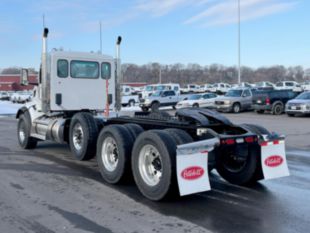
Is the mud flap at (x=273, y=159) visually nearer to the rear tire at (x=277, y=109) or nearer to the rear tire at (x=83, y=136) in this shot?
the rear tire at (x=83, y=136)

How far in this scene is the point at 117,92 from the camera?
11367 mm

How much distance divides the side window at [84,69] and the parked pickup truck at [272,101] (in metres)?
18.9

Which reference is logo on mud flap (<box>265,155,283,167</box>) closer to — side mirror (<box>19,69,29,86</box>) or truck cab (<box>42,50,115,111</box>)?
truck cab (<box>42,50,115,111</box>)

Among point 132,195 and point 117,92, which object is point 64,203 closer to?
point 132,195

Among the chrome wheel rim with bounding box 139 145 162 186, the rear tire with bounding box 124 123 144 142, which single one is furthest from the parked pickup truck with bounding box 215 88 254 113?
the chrome wheel rim with bounding box 139 145 162 186

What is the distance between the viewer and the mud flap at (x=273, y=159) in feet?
21.6

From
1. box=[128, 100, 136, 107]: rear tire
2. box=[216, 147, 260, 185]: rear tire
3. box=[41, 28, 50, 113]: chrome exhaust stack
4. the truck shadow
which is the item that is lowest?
the truck shadow

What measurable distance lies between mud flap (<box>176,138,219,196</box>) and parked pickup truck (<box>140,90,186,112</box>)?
2739 cm

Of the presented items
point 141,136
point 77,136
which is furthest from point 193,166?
point 77,136

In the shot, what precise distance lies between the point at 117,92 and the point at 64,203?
5714 millimetres

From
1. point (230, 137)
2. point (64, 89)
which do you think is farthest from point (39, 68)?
point (230, 137)

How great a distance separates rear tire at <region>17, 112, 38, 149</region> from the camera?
441 inches

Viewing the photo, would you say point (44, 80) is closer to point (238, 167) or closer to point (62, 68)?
point (62, 68)

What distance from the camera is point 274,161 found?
6.65m
